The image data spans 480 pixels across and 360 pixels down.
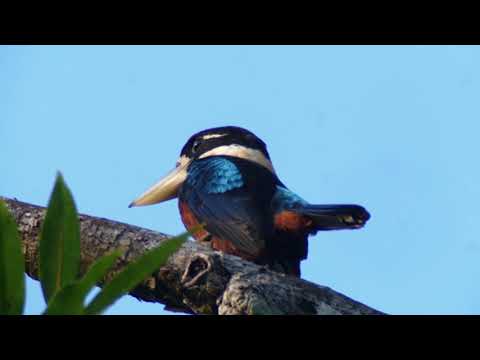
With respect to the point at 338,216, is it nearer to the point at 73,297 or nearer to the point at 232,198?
the point at 232,198

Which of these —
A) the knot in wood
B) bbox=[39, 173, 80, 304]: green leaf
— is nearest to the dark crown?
the knot in wood

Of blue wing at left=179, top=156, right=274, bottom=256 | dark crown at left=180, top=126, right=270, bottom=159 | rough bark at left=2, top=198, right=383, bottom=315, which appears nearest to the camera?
rough bark at left=2, top=198, right=383, bottom=315

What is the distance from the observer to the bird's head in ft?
23.5

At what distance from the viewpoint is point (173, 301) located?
11.4 ft

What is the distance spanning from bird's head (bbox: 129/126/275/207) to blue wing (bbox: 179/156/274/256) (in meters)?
0.21

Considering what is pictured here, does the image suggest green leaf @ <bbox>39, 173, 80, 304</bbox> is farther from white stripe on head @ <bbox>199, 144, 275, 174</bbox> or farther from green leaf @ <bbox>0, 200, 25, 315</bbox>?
white stripe on head @ <bbox>199, 144, 275, 174</bbox>

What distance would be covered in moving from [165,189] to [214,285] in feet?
12.8

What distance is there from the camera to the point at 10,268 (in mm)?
1604

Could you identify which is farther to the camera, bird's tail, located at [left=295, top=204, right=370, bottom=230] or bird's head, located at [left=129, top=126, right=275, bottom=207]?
bird's head, located at [left=129, top=126, right=275, bottom=207]

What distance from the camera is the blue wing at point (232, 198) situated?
18.6ft

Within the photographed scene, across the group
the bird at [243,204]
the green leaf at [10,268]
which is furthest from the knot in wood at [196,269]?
the green leaf at [10,268]

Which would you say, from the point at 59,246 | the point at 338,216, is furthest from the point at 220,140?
the point at 59,246

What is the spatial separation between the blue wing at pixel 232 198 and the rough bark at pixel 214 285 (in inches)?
77.1
